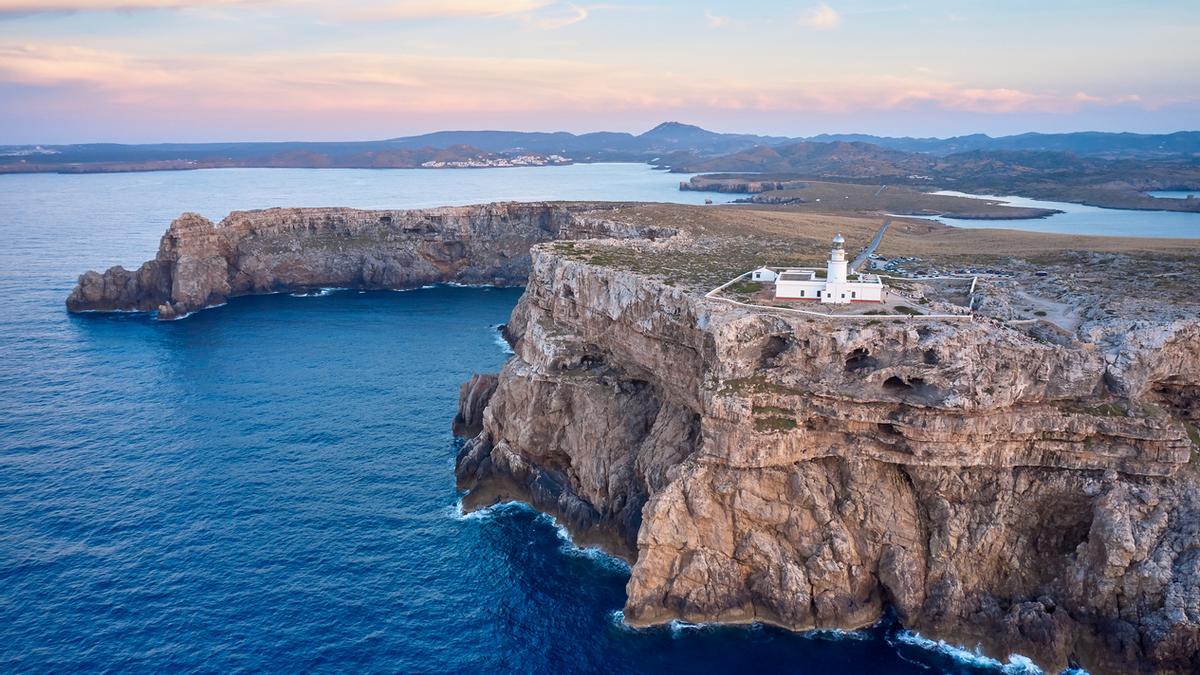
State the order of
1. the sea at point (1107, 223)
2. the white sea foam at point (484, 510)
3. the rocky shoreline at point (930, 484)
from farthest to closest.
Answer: the sea at point (1107, 223) < the white sea foam at point (484, 510) < the rocky shoreline at point (930, 484)

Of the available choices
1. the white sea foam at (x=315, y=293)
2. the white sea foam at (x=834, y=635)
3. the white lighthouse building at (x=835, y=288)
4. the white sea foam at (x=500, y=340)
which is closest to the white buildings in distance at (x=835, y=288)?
the white lighthouse building at (x=835, y=288)

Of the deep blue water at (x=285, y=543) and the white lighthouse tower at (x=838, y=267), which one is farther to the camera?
the white lighthouse tower at (x=838, y=267)

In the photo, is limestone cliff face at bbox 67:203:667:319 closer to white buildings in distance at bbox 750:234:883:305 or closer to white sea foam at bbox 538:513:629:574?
white buildings in distance at bbox 750:234:883:305

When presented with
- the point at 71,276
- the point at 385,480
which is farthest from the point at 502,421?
the point at 71,276

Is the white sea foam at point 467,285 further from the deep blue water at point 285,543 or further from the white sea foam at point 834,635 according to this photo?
the white sea foam at point 834,635

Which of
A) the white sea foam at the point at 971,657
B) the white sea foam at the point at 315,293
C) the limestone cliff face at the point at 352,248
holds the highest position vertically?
the limestone cliff face at the point at 352,248

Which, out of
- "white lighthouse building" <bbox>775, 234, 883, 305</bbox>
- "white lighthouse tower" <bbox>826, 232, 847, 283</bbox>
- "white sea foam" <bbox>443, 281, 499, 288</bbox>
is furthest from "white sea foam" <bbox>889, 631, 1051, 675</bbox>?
"white sea foam" <bbox>443, 281, 499, 288</bbox>
